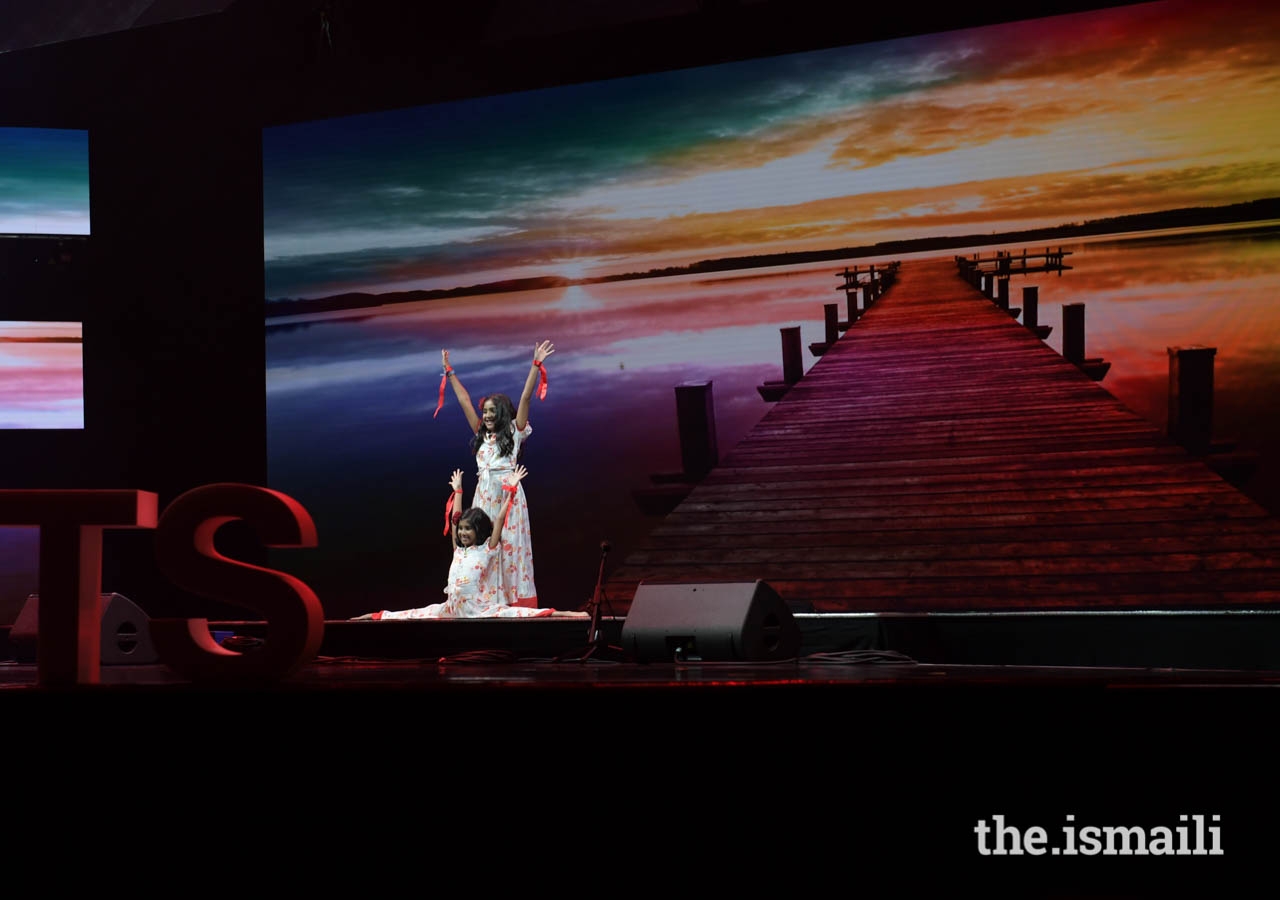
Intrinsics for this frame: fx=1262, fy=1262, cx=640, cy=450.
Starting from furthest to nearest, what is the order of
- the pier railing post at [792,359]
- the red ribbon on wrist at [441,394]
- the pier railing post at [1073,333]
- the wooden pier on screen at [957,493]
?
1. the red ribbon on wrist at [441,394]
2. the pier railing post at [792,359]
3. the pier railing post at [1073,333]
4. the wooden pier on screen at [957,493]

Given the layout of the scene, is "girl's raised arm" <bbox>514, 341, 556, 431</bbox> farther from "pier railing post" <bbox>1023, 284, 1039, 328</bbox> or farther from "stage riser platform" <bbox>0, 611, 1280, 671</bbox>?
"pier railing post" <bbox>1023, 284, 1039, 328</bbox>

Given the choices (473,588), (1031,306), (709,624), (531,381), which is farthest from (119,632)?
(1031,306)

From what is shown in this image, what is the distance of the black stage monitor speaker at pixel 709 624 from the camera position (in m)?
3.44

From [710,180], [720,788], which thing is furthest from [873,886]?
[710,180]

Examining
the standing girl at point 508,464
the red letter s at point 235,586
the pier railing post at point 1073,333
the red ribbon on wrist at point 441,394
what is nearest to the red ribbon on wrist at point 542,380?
the standing girl at point 508,464

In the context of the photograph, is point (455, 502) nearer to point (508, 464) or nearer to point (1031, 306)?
point (508, 464)

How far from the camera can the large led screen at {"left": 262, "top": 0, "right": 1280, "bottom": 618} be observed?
5.45 meters

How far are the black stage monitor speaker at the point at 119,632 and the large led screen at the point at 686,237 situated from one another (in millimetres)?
1818

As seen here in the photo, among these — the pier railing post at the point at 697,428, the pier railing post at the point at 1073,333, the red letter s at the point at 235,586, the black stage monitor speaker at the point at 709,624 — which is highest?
the pier railing post at the point at 1073,333

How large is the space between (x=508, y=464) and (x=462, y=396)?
0.48 m

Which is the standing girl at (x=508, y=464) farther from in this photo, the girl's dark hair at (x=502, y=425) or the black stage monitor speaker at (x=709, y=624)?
the black stage monitor speaker at (x=709, y=624)

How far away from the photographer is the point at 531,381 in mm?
6578

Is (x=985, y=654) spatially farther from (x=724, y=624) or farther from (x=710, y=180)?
(x=710, y=180)
